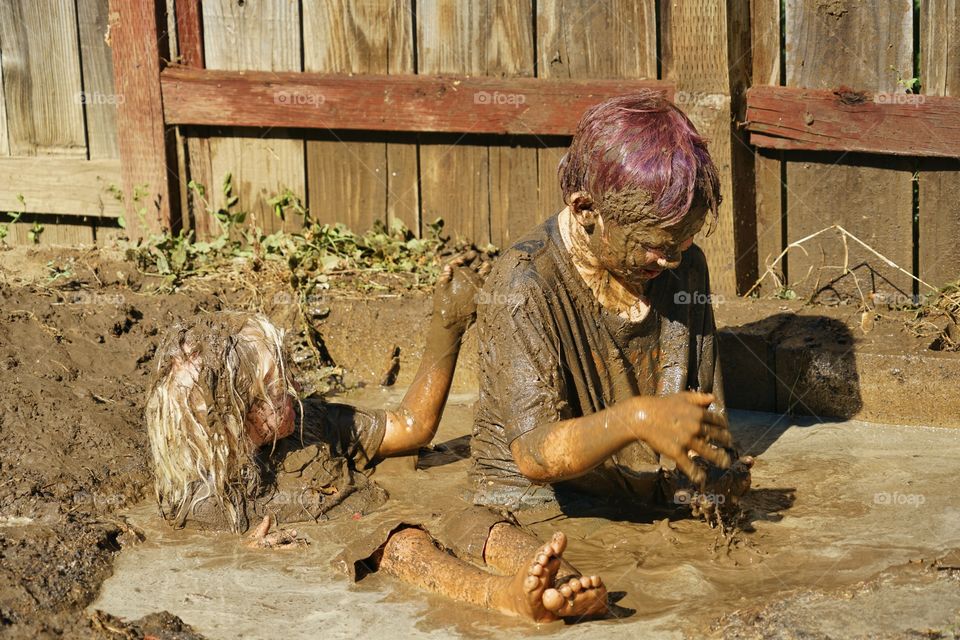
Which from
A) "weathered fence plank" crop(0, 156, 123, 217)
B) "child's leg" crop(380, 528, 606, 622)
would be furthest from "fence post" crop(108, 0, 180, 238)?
"child's leg" crop(380, 528, 606, 622)

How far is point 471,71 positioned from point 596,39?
72 cm

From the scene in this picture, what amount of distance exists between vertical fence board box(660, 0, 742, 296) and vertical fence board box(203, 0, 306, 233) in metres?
2.17

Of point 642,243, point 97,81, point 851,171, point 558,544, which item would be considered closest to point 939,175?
point 851,171

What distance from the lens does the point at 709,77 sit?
603 centimetres

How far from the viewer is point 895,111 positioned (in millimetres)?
5824

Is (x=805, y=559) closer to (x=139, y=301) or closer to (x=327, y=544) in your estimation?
(x=327, y=544)

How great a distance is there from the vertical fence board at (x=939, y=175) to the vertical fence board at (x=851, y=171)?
2.9 inches

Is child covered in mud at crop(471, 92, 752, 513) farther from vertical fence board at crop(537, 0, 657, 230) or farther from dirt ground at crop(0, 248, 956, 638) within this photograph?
vertical fence board at crop(537, 0, 657, 230)

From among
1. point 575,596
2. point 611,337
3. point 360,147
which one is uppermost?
point 360,147

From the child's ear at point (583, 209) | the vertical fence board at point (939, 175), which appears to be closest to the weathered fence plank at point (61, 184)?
the child's ear at point (583, 209)

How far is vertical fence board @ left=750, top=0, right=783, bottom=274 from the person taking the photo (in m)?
6.10

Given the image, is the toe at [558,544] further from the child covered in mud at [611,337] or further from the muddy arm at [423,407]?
the muddy arm at [423,407]

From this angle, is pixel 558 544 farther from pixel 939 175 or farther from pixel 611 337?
pixel 939 175

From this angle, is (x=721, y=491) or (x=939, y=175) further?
(x=939, y=175)
